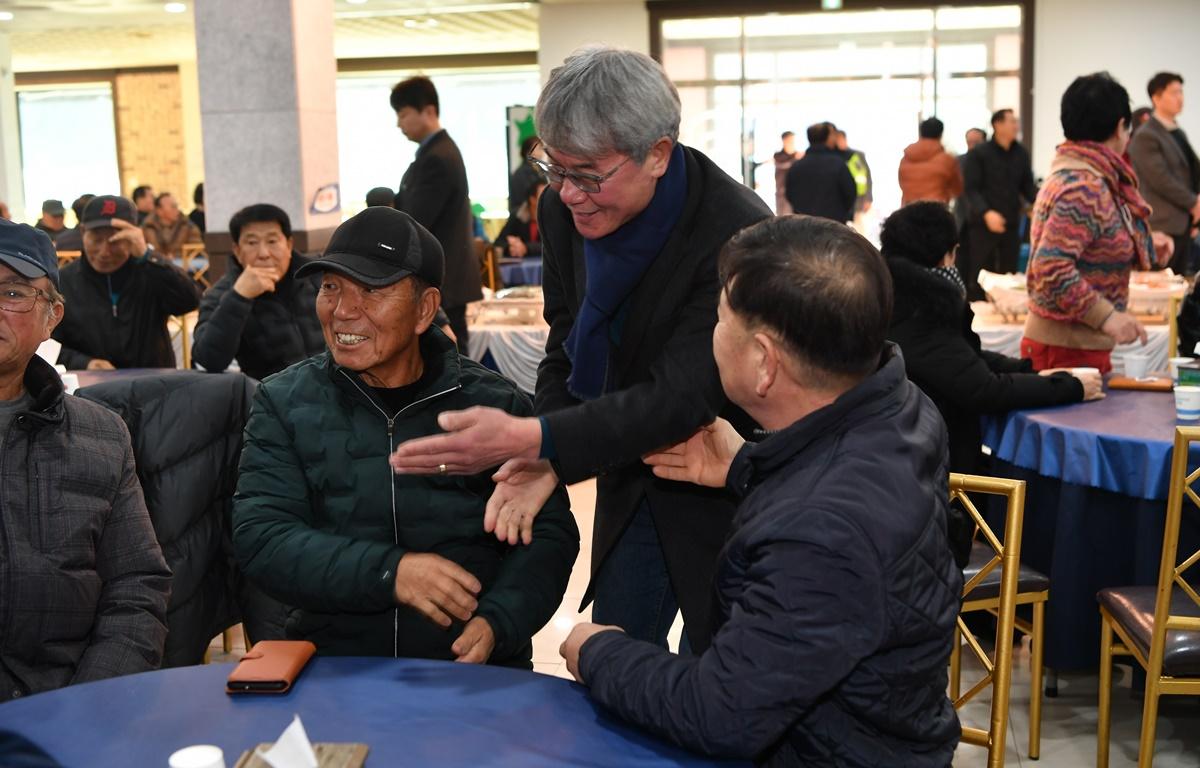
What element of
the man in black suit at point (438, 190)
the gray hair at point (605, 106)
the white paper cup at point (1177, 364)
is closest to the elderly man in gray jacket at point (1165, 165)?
the white paper cup at point (1177, 364)

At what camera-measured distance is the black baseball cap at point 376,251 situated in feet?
6.96

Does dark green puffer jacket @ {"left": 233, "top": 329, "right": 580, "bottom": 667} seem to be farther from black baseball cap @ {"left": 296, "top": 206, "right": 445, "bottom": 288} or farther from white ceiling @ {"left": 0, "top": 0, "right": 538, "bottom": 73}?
white ceiling @ {"left": 0, "top": 0, "right": 538, "bottom": 73}

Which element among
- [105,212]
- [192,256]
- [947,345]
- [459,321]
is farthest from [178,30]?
[947,345]

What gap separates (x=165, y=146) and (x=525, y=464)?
20.7 m

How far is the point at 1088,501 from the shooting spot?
333 cm

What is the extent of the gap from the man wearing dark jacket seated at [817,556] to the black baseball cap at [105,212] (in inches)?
149

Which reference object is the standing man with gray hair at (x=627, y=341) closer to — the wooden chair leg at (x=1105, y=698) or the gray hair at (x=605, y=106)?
the gray hair at (x=605, y=106)

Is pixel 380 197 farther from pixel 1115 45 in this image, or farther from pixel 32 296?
pixel 1115 45

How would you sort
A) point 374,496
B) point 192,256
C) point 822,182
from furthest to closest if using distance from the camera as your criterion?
1. point 192,256
2. point 822,182
3. point 374,496

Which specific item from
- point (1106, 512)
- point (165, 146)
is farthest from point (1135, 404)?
point (165, 146)

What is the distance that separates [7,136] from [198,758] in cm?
1449

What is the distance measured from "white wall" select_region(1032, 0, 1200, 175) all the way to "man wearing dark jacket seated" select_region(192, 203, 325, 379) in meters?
11.7

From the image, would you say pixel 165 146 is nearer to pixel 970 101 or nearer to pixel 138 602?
pixel 970 101

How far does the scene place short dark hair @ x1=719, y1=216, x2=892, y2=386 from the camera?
142 centimetres
